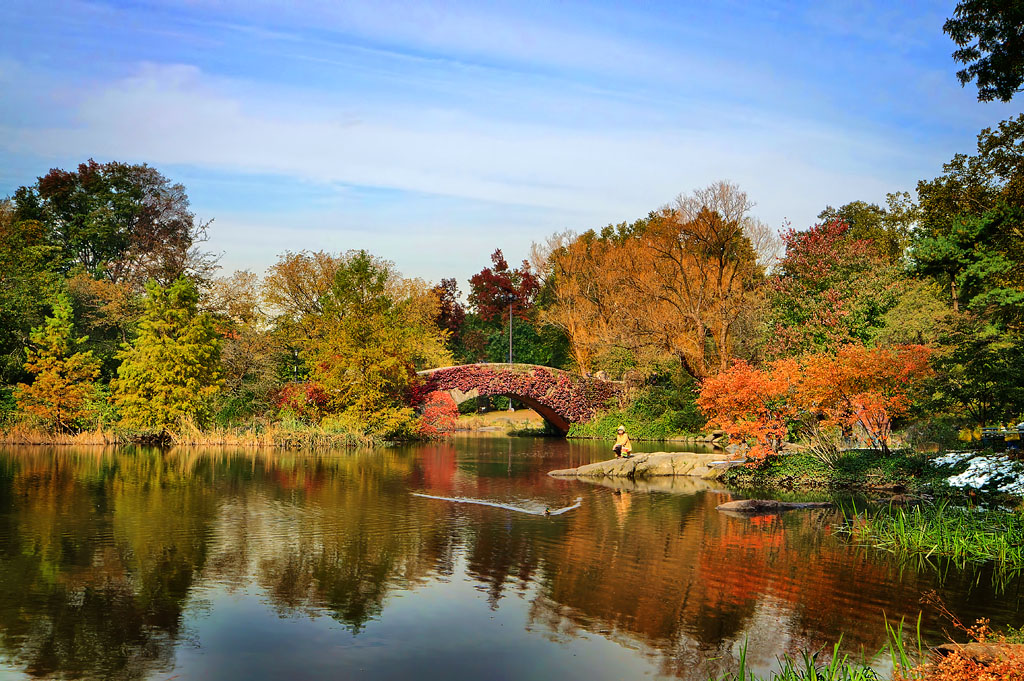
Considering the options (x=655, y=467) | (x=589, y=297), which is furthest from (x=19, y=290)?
(x=589, y=297)

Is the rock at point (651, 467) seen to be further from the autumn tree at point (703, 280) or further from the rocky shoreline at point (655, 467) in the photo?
the autumn tree at point (703, 280)

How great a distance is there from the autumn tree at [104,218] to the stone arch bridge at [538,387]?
20.7 meters

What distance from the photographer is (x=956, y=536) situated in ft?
45.2

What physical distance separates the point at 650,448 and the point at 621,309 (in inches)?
504

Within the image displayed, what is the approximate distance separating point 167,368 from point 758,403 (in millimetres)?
22903

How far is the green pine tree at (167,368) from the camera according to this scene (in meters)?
32.8

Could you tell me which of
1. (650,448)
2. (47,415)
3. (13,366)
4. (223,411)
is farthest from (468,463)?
(13,366)

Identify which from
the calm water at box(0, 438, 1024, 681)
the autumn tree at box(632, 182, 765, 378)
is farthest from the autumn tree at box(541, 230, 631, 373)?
the calm water at box(0, 438, 1024, 681)

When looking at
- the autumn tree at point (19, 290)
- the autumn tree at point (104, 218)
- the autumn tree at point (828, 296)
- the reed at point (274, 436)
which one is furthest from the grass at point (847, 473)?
the autumn tree at point (104, 218)

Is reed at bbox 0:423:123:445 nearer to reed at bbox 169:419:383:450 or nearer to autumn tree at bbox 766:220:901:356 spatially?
reed at bbox 169:419:383:450

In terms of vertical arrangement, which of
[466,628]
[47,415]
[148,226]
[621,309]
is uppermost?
[148,226]

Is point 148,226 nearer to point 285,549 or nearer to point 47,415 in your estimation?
point 47,415

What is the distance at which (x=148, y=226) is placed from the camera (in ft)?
185

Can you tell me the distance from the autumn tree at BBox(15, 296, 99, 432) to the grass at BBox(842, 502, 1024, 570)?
92.1 ft
